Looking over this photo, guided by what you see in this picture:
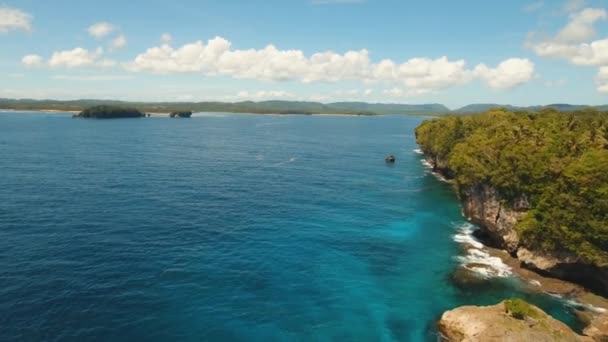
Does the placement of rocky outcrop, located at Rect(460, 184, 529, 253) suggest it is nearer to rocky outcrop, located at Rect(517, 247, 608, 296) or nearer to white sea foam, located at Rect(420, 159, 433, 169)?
rocky outcrop, located at Rect(517, 247, 608, 296)

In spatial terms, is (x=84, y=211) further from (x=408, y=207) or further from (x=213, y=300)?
(x=408, y=207)

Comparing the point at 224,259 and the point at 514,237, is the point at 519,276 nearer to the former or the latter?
the point at 514,237

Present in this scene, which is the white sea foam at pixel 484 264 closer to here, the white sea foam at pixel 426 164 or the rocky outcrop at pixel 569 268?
the rocky outcrop at pixel 569 268

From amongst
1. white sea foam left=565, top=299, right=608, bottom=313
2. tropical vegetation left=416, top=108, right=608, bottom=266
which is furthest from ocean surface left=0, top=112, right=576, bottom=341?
tropical vegetation left=416, top=108, right=608, bottom=266

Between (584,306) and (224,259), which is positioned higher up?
(224,259)

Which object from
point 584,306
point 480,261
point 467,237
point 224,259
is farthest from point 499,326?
point 224,259

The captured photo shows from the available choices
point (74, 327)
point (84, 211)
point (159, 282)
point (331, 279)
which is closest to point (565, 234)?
point (331, 279)
